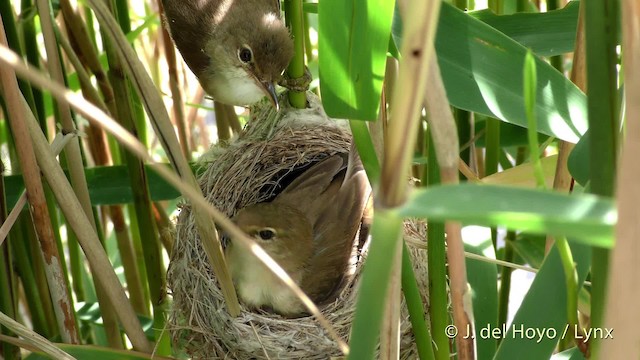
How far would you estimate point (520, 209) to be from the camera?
1.71 ft

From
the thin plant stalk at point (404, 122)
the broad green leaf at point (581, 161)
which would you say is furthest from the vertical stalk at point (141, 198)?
the thin plant stalk at point (404, 122)

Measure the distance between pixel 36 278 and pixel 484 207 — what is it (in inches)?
50.8

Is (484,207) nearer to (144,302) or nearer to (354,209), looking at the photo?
(354,209)

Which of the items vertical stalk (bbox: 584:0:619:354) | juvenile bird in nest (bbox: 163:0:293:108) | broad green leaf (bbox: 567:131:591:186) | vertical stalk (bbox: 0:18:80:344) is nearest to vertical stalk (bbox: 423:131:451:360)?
broad green leaf (bbox: 567:131:591:186)

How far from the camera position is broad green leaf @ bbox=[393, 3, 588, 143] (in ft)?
3.20

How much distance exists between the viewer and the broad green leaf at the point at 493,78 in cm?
98

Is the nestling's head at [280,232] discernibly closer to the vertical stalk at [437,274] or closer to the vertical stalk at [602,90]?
the vertical stalk at [437,274]

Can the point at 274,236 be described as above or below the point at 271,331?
above

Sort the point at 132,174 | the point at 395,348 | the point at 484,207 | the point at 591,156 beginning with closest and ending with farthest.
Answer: the point at 484,207 < the point at 591,156 < the point at 395,348 < the point at 132,174

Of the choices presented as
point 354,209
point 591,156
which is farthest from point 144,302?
point 591,156

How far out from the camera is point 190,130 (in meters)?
2.29

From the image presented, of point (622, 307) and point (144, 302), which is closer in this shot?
point (622, 307)

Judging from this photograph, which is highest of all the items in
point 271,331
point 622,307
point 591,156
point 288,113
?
point 288,113

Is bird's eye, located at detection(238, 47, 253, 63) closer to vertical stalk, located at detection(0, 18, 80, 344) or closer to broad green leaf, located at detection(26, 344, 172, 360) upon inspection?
vertical stalk, located at detection(0, 18, 80, 344)
